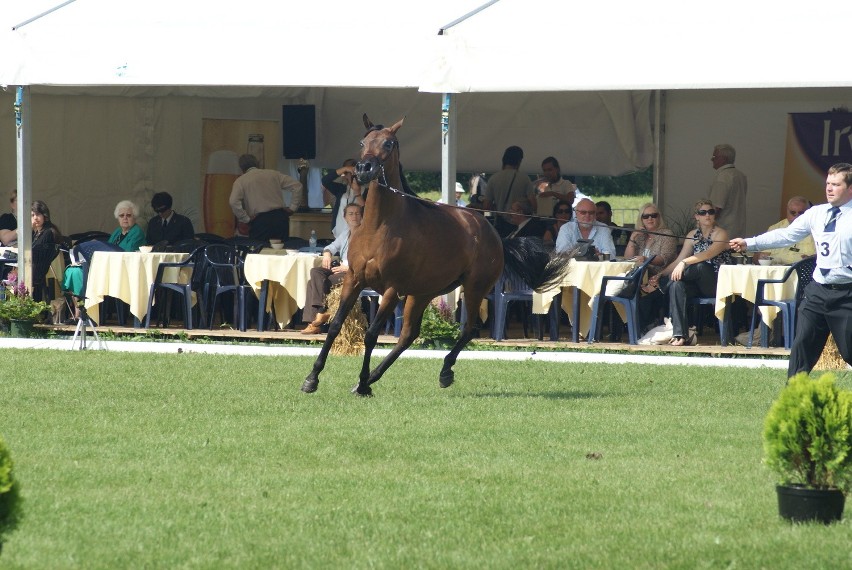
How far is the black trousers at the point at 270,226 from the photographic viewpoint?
1725cm

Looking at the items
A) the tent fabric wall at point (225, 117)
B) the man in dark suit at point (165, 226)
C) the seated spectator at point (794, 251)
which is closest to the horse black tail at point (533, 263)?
the seated spectator at point (794, 251)

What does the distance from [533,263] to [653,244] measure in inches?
104

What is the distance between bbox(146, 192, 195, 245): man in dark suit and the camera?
16469mm

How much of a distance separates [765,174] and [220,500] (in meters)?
12.1

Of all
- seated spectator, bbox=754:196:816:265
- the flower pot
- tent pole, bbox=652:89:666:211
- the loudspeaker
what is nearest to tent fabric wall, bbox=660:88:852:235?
tent pole, bbox=652:89:666:211

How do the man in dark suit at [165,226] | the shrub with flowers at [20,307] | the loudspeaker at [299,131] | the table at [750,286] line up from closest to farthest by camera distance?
the table at [750,286]
the shrub with flowers at [20,307]
the man in dark suit at [165,226]
the loudspeaker at [299,131]

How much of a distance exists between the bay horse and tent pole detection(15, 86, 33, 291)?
5.55 metres

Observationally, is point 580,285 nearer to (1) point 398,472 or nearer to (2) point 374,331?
(2) point 374,331

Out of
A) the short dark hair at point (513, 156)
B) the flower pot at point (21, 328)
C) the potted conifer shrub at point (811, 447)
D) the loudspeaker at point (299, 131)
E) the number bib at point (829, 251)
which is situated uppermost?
the loudspeaker at point (299, 131)

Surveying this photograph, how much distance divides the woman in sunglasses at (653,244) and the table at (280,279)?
301 centimetres

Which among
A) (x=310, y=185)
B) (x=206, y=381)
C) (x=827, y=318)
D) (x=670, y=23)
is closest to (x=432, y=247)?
(x=206, y=381)

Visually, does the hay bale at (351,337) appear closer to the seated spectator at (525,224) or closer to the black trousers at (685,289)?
the seated spectator at (525,224)

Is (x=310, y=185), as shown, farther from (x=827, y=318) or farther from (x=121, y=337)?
(x=827, y=318)

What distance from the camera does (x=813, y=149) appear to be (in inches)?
670
